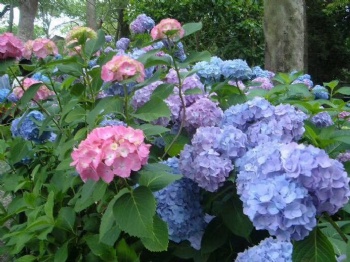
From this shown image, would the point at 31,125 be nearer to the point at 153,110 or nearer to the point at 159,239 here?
the point at 153,110

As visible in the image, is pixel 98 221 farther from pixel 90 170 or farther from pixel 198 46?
pixel 198 46

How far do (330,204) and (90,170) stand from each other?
1.77 ft

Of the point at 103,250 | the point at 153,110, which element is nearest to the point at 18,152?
the point at 103,250

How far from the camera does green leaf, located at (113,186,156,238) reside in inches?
43.9

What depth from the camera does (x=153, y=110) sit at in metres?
1.47

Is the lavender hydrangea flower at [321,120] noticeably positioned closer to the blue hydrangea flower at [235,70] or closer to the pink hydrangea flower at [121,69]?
the blue hydrangea flower at [235,70]

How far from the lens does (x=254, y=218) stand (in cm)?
99

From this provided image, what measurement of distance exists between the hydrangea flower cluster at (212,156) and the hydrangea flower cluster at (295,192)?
285 millimetres

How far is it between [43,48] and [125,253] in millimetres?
1016

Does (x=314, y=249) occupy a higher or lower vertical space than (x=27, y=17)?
higher

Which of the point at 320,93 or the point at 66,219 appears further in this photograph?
the point at 320,93

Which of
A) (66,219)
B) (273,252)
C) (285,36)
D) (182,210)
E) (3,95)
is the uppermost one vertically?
(273,252)

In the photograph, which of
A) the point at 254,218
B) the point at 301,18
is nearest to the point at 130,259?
the point at 254,218

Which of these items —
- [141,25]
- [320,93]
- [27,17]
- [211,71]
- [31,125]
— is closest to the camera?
[211,71]
